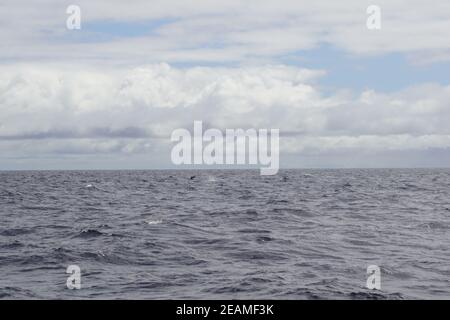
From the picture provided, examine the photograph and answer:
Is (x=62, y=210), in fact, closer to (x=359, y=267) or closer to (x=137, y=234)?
(x=137, y=234)

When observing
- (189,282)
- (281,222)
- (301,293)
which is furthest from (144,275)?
(281,222)

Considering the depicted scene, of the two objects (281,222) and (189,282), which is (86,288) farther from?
(281,222)

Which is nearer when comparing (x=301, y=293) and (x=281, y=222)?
(x=301, y=293)

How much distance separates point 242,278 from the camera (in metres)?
20.9

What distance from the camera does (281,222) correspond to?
38938 millimetres

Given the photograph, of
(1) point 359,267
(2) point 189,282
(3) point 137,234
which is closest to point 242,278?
(2) point 189,282

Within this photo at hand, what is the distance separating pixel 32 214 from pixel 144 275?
2764 centimetres

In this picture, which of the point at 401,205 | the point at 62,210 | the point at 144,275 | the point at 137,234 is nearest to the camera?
the point at 144,275

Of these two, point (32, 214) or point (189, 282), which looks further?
point (32, 214)
